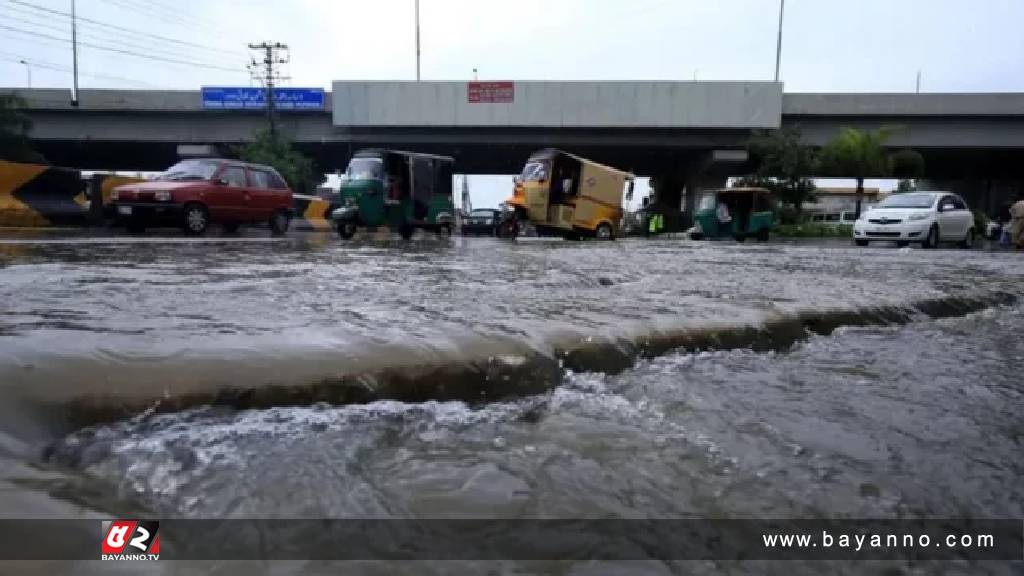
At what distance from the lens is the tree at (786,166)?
30078 millimetres

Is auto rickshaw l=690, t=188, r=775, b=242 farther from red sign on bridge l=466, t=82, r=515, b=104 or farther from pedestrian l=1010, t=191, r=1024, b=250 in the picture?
red sign on bridge l=466, t=82, r=515, b=104

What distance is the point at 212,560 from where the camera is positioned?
4.36ft

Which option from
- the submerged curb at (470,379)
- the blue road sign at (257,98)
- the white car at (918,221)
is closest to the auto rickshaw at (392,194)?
the white car at (918,221)

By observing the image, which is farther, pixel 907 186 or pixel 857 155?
pixel 907 186

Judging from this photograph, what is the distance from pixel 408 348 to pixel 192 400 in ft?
2.68

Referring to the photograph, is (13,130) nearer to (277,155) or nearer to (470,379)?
(277,155)

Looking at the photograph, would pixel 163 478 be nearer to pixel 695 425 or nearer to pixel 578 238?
pixel 695 425

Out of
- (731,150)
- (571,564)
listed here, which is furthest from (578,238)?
(731,150)

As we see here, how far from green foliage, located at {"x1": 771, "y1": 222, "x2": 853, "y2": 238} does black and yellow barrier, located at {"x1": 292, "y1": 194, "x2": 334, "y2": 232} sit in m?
19.0

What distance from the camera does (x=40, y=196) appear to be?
44.8ft

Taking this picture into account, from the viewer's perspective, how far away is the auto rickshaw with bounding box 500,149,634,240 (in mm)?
17156

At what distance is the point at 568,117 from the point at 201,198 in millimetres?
25061

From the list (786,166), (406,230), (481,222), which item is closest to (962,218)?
(406,230)
